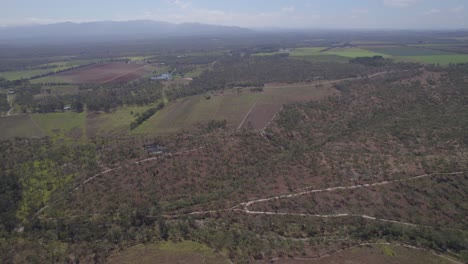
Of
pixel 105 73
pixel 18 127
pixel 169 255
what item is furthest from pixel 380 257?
pixel 105 73

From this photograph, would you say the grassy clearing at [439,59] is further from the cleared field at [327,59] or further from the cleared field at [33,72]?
the cleared field at [33,72]

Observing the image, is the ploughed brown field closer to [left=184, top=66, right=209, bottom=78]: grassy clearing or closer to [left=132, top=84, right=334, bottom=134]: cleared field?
[left=184, top=66, right=209, bottom=78]: grassy clearing

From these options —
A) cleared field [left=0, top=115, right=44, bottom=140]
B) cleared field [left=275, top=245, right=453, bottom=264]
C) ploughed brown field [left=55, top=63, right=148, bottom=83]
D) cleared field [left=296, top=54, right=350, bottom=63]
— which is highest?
cleared field [left=296, top=54, right=350, bottom=63]

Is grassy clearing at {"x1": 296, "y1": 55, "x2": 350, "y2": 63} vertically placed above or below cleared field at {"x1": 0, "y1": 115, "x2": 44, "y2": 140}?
above

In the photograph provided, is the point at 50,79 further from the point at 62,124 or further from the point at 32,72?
the point at 62,124

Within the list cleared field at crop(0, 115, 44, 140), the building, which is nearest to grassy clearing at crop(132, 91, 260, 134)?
cleared field at crop(0, 115, 44, 140)

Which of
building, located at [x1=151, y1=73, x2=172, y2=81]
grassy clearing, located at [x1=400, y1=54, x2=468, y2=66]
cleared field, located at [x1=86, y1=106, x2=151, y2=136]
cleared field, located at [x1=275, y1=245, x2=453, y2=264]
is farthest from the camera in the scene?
grassy clearing, located at [x1=400, y1=54, x2=468, y2=66]

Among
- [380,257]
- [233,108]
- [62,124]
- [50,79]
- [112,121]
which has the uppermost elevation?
[50,79]
